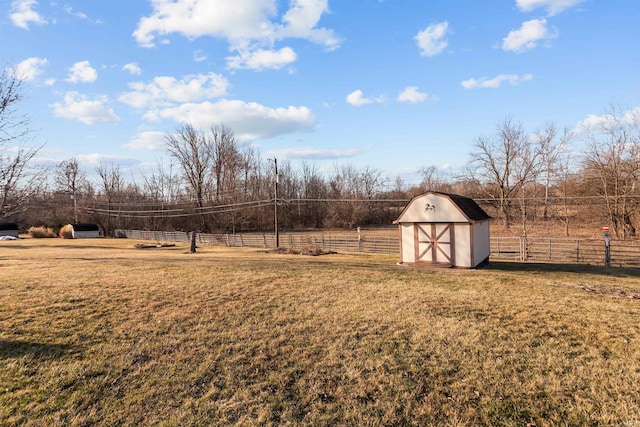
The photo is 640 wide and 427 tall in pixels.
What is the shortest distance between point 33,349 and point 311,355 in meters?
4.71

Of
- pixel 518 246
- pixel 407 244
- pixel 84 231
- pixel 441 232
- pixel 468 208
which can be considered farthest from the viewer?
pixel 84 231

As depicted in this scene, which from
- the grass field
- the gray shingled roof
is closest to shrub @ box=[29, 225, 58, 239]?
the grass field

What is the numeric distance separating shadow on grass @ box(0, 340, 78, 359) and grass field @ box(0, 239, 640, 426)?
0.10 feet

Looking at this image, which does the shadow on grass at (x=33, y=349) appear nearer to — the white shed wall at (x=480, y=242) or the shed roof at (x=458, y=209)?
the shed roof at (x=458, y=209)

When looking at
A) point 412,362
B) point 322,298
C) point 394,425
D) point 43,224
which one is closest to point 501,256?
point 322,298

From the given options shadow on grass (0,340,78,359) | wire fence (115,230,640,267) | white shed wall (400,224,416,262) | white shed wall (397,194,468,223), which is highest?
white shed wall (397,194,468,223)

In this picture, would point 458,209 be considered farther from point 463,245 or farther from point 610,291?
point 610,291

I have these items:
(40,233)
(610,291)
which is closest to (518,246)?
(610,291)

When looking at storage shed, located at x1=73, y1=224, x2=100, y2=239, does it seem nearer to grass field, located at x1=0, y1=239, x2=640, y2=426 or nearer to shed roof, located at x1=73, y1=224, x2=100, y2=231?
shed roof, located at x1=73, y1=224, x2=100, y2=231

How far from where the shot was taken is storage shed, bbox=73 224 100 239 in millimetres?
48500

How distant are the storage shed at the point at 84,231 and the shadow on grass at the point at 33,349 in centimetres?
5125

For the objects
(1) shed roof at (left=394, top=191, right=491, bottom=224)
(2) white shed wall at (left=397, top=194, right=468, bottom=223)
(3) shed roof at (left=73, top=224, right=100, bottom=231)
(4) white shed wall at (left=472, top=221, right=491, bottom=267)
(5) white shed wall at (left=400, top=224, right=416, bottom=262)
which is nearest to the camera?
(1) shed roof at (left=394, top=191, right=491, bottom=224)

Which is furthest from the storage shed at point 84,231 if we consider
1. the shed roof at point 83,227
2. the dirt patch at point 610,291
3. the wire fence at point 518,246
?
the dirt patch at point 610,291

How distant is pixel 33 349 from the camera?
5789mm
